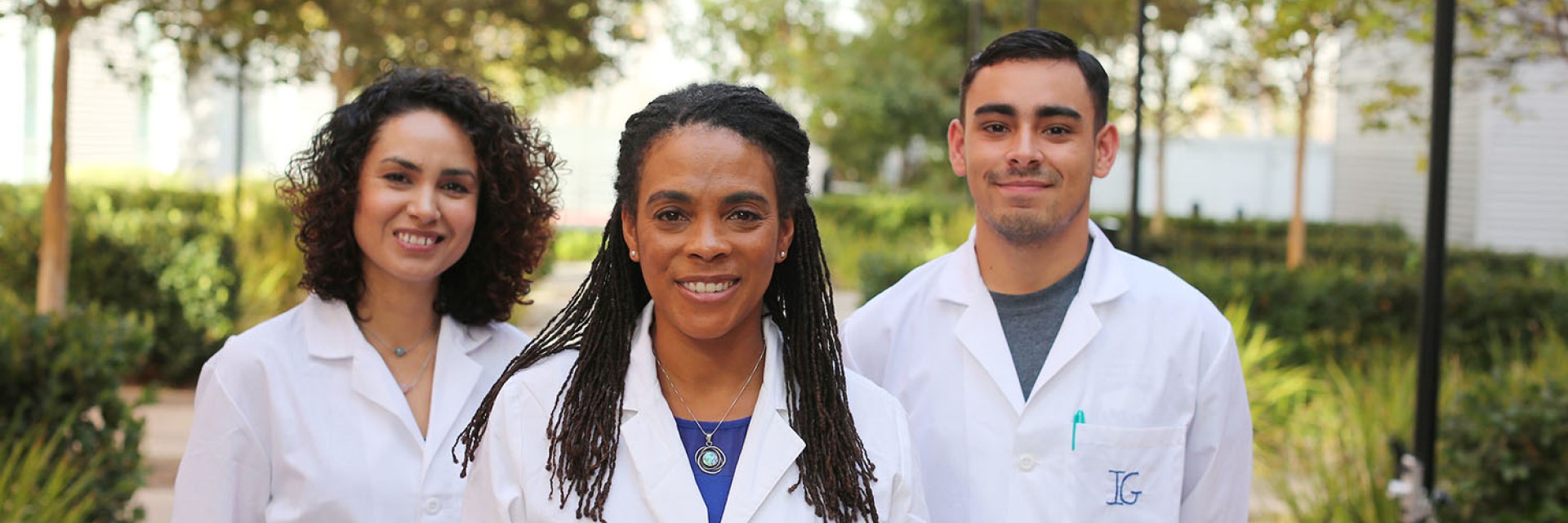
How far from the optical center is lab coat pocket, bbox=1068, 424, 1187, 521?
282 cm

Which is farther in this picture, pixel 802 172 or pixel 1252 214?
pixel 1252 214

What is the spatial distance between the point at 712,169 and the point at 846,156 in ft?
84.8

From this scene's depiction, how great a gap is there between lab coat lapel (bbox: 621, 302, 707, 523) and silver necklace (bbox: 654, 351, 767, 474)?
3cm

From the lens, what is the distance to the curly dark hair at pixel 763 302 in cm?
221

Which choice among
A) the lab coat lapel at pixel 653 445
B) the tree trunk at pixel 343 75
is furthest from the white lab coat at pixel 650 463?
the tree trunk at pixel 343 75

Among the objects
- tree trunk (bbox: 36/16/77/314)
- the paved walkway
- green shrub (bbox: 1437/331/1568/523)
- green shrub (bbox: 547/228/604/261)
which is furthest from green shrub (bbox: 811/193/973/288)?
green shrub (bbox: 1437/331/1568/523)

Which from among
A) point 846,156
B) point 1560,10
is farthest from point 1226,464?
point 846,156

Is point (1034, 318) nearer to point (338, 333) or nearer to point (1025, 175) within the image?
point (1025, 175)

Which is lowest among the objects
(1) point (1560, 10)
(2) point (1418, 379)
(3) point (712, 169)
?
(2) point (1418, 379)

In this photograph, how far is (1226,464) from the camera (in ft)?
9.48

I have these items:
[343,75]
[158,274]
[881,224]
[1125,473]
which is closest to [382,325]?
[1125,473]

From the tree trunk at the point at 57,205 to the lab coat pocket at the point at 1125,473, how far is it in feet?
21.8

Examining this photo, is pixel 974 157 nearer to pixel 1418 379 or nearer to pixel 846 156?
pixel 1418 379

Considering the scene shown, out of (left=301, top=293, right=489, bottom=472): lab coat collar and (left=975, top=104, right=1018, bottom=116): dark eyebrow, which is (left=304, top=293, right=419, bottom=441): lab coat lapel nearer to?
(left=301, top=293, right=489, bottom=472): lab coat collar
